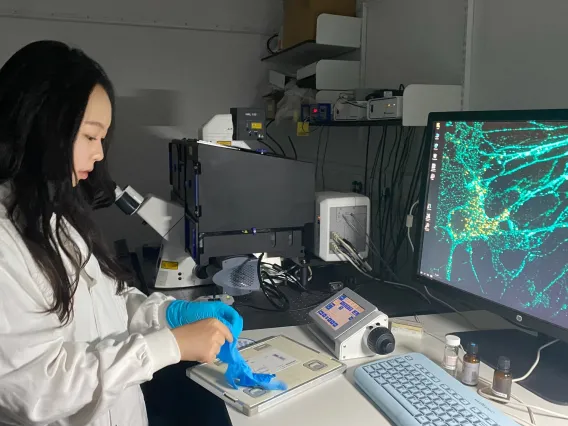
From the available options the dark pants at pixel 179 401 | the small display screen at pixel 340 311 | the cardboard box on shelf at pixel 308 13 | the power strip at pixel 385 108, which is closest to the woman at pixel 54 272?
Answer: the small display screen at pixel 340 311

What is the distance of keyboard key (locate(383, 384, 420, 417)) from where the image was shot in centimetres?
87

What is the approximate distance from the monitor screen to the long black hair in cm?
80

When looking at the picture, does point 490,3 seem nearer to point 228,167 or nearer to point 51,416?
point 228,167

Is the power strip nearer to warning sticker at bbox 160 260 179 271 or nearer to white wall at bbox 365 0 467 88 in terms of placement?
white wall at bbox 365 0 467 88

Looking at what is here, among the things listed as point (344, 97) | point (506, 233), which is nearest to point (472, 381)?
point (506, 233)

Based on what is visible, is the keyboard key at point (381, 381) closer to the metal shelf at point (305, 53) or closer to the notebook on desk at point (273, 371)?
the notebook on desk at point (273, 371)

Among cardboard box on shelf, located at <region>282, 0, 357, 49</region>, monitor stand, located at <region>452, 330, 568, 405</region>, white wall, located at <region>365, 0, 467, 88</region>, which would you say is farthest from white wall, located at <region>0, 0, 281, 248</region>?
monitor stand, located at <region>452, 330, 568, 405</region>

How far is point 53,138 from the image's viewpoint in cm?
87

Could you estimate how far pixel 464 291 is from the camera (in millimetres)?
1171

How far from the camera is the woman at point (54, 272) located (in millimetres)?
811

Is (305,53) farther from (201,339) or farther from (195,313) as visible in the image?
(201,339)

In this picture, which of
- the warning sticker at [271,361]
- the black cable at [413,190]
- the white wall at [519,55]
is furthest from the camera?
the black cable at [413,190]

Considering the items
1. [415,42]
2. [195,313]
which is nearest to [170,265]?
[195,313]

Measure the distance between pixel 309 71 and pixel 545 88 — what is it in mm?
1124
